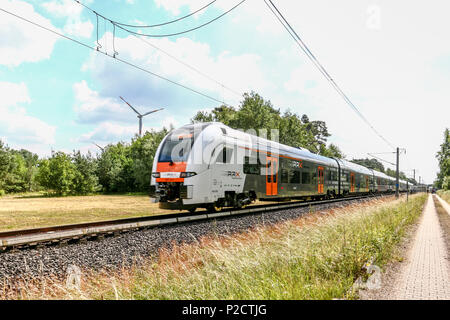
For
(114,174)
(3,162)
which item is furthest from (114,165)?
(3,162)

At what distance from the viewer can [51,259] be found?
5898 mm

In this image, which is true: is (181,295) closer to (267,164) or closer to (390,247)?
(390,247)

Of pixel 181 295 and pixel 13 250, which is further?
pixel 13 250

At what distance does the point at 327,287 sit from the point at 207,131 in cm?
823

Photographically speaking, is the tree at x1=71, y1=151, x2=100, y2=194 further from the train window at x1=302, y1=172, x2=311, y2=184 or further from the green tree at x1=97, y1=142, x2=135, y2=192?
the train window at x1=302, y1=172, x2=311, y2=184

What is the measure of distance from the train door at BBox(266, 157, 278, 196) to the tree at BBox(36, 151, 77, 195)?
112 ft

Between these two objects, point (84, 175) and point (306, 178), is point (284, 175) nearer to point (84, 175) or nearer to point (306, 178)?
point (306, 178)

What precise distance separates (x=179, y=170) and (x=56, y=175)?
118 ft

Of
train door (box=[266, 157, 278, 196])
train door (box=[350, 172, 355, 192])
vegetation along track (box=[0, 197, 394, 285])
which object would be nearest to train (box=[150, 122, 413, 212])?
train door (box=[266, 157, 278, 196])

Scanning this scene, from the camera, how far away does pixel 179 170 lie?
35.0 feet

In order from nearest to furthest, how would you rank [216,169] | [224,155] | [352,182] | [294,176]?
[216,169] → [224,155] → [294,176] → [352,182]

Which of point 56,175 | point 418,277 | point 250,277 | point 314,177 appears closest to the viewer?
point 250,277

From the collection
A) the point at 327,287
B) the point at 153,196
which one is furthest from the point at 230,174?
the point at 327,287
